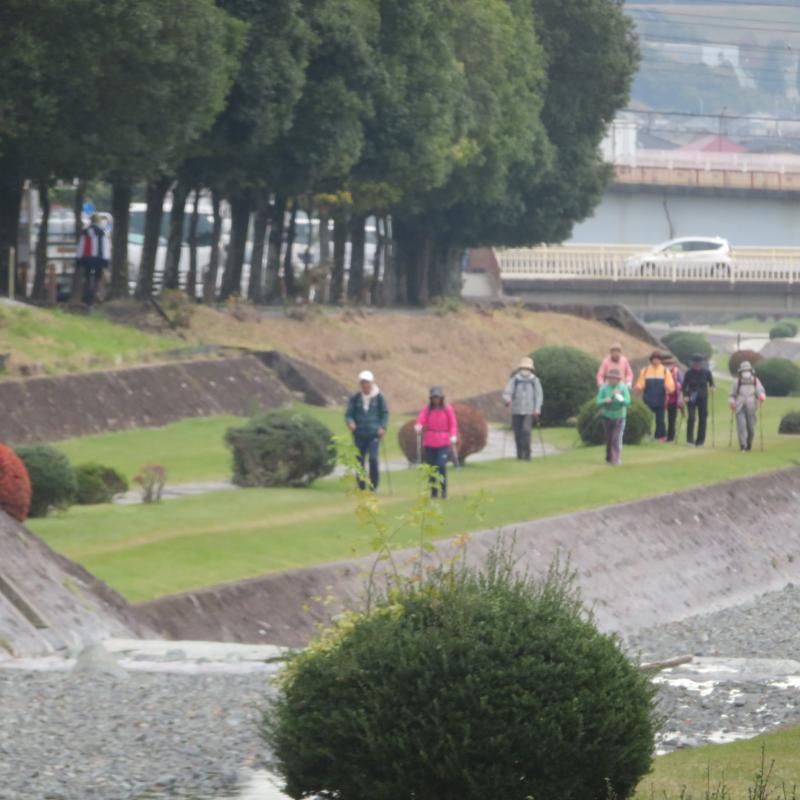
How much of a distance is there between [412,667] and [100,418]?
1095 inches

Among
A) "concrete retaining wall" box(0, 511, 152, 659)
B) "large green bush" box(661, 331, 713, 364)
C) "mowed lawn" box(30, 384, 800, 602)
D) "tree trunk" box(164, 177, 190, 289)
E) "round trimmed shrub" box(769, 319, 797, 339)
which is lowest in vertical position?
"round trimmed shrub" box(769, 319, 797, 339)

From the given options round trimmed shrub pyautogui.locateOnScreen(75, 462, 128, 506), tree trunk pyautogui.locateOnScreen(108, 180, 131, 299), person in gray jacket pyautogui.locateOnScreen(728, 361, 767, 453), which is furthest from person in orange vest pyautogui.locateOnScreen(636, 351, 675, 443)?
tree trunk pyautogui.locateOnScreen(108, 180, 131, 299)

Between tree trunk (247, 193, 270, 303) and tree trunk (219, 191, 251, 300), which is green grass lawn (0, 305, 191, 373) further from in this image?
tree trunk (247, 193, 270, 303)

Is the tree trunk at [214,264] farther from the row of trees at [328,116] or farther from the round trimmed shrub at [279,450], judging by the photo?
the round trimmed shrub at [279,450]

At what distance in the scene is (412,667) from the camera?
9930 millimetres

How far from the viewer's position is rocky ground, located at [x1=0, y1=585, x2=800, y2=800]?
41.7 ft

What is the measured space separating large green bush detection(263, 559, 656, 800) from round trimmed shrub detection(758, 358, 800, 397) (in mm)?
55365

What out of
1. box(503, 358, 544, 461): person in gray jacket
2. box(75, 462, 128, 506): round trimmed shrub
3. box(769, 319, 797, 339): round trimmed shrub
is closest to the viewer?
box(75, 462, 128, 506): round trimmed shrub

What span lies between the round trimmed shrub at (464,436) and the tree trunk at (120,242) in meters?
15.0

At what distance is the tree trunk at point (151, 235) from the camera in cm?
4944

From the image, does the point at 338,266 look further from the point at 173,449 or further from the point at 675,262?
the point at 173,449

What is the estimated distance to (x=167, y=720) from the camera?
14578mm

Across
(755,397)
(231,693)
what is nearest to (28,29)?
(755,397)

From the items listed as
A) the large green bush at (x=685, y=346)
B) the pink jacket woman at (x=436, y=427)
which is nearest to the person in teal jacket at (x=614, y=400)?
the pink jacket woman at (x=436, y=427)
